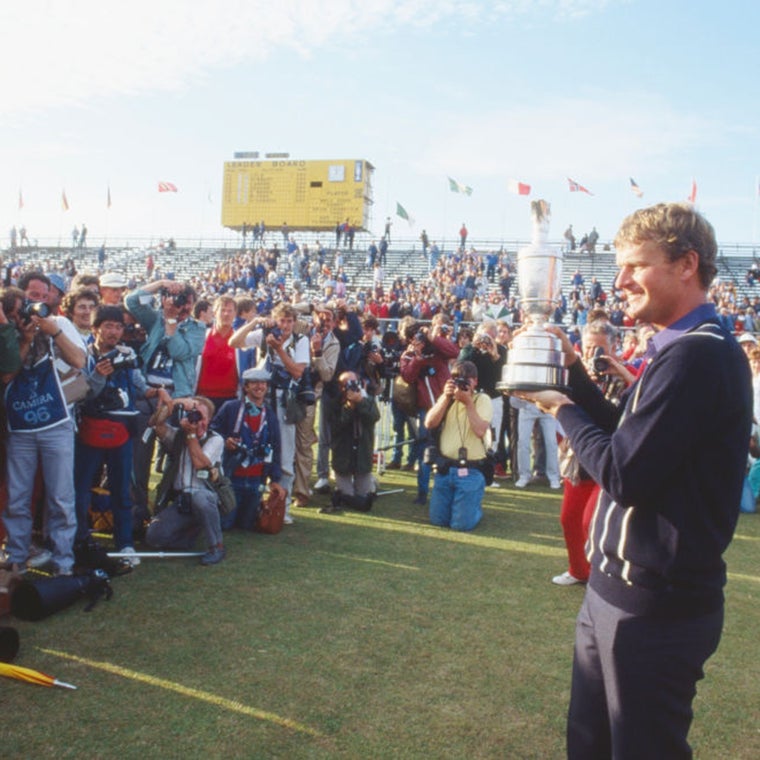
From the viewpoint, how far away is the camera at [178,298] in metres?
6.02

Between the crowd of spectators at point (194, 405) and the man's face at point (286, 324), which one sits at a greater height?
the man's face at point (286, 324)

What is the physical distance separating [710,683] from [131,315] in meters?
4.86

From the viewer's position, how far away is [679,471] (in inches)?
68.1

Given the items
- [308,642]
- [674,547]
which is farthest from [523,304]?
[308,642]

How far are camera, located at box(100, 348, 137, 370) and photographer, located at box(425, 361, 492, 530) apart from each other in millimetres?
2835

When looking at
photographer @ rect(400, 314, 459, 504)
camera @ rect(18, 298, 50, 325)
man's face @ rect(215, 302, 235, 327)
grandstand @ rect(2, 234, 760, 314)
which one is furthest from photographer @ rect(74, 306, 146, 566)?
grandstand @ rect(2, 234, 760, 314)

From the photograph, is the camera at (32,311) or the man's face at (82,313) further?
the man's face at (82,313)

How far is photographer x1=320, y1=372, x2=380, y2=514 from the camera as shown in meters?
6.98

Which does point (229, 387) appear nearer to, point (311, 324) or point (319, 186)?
point (311, 324)

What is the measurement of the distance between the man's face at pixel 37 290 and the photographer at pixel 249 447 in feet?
5.43

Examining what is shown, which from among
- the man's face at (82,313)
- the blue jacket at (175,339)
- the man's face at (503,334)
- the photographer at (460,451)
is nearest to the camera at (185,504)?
the blue jacket at (175,339)

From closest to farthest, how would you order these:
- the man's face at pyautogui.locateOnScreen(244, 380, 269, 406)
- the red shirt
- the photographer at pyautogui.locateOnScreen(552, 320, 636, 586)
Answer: the photographer at pyautogui.locateOnScreen(552, 320, 636, 586)
the man's face at pyautogui.locateOnScreen(244, 380, 269, 406)
the red shirt

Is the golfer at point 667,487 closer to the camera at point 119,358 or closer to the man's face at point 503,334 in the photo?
the camera at point 119,358

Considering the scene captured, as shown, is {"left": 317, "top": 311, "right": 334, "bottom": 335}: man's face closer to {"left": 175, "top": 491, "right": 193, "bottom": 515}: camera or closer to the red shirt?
the red shirt
